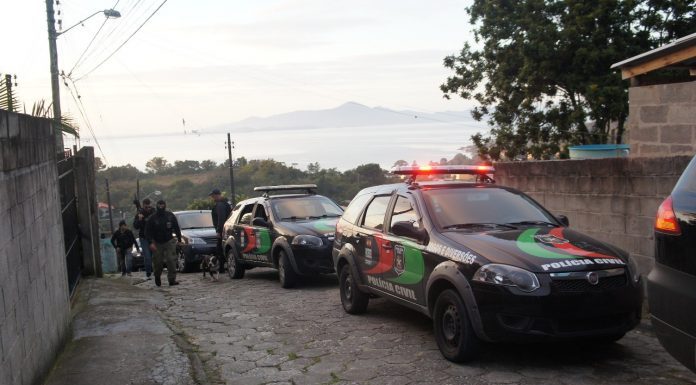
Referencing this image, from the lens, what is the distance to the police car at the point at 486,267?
531 centimetres

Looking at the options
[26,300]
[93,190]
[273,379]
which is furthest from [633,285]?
[93,190]

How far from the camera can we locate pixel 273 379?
228 inches

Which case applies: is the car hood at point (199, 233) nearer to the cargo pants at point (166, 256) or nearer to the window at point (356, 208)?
the cargo pants at point (166, 256)

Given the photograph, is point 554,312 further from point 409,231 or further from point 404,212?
point 404,212

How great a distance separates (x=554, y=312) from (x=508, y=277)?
45 centimetres

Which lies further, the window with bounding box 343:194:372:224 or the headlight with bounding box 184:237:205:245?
the headlight with bounding box 184:237:205:245

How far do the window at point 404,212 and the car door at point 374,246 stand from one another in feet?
0.75

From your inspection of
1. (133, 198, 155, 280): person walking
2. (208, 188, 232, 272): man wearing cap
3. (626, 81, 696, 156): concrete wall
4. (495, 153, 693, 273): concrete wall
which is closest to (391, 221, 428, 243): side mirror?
(495, 153, 693, 273): concrete wall

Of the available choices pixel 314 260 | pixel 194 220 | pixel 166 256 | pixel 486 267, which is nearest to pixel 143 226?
pixel 194 220

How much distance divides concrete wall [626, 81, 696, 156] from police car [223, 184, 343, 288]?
198 inches

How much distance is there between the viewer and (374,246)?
761cm

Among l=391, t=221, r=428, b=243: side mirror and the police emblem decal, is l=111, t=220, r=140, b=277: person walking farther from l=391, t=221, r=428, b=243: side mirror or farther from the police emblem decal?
l=391, t=221, r=428, b=243: side mirror

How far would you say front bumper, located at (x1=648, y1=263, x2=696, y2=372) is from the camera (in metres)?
3.75

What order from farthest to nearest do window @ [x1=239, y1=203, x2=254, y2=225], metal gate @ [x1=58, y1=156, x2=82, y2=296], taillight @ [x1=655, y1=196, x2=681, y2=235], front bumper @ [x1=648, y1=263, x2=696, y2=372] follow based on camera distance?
1. window @ [x1=239, y1=203, x2=254, y2=225]
2. metal gate @ [x1=58, y1=156, x2=82, y2=296]
3. taillight @ [x1=655, y1=196, x2=681, y2=235]
4. front bumper @ [x1=648, y1=263, x2=696, y2=372]
